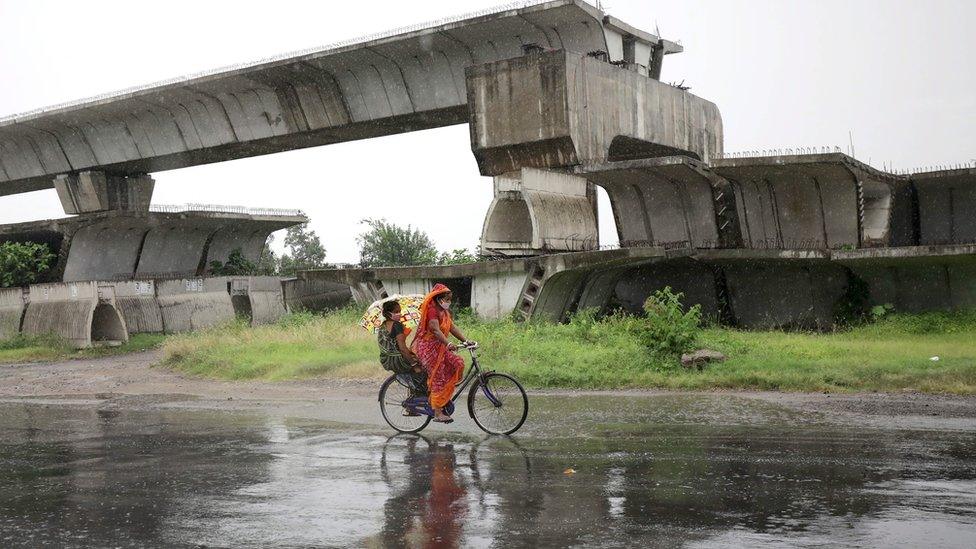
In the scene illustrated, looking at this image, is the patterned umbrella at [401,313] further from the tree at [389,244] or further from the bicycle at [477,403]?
the tree at [389,244]

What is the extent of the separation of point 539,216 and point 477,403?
53.1 ft

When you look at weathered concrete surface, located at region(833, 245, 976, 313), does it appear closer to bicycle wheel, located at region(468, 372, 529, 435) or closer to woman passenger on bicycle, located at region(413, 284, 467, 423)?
bicycle wheel, located at region(468, 372, 529, 435)

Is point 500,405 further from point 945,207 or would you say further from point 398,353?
point 945,207

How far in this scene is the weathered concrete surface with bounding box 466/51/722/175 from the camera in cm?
2883

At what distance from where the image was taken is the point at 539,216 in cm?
2750

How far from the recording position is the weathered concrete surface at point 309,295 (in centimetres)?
3778

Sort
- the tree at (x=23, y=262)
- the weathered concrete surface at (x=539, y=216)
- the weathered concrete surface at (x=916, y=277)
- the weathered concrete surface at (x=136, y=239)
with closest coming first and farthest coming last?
the weathered concrete surface at (x=916, y=277) < the weathered concrete surface at (x=539, y=216) < the tree at (x=23, y=262) < the weathered concrete surface at (x=136, y=239)

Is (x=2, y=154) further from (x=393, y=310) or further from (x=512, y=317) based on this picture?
(x=393, y=310)

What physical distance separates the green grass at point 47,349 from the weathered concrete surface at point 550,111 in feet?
44.8

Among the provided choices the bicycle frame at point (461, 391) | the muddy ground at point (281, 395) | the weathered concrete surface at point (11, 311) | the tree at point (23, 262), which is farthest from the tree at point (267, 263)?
the bicycle frame at point (461, 391)

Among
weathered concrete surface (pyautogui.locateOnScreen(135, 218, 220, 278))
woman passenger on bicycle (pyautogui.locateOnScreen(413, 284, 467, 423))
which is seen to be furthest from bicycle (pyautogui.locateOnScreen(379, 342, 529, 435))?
weathered concrete surface (pyautogui.locateOnScreen(135, 218, 220, 278))

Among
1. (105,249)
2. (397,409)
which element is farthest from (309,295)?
(397,409)

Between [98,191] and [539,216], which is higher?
[98,191]

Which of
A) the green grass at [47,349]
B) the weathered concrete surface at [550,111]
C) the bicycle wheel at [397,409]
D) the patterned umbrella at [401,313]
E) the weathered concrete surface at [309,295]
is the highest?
the weathered concrete surface at [550,111]
